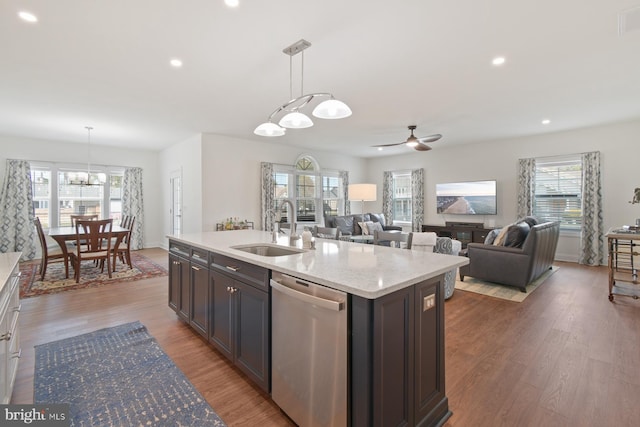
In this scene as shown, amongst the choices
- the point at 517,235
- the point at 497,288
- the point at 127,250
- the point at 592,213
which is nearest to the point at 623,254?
the point at 517,235

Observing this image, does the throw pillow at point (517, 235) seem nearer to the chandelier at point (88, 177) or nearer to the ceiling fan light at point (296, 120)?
the ceiling fan light at point (296, 120)

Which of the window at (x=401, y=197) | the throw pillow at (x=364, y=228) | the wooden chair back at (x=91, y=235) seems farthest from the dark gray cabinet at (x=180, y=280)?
the window at (x=401, y=197)

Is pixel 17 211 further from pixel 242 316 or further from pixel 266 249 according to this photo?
pixel 242 316

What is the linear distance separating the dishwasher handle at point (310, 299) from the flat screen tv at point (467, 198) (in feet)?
21.9

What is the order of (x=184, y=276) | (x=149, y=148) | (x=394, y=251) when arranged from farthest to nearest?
(x=149, y=148) → (x=184, y=276) → (x=394, y=251)

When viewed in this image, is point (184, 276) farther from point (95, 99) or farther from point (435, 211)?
point (435, 211)

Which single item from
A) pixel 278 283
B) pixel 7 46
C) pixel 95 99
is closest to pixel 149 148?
pixel 95 99

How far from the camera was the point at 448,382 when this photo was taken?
2109mm

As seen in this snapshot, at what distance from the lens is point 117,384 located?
2078 millimetres

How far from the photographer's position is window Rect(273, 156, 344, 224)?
7.45 m

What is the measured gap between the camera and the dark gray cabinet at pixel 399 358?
1.33 m

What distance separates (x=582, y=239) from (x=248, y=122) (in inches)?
270

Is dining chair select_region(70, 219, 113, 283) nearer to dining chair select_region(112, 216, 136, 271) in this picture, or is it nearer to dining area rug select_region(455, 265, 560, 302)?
dining chair select_region(112, 216, 136, 271)

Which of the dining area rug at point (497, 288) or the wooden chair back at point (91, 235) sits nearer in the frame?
the dining area rug at point (497, 288)
